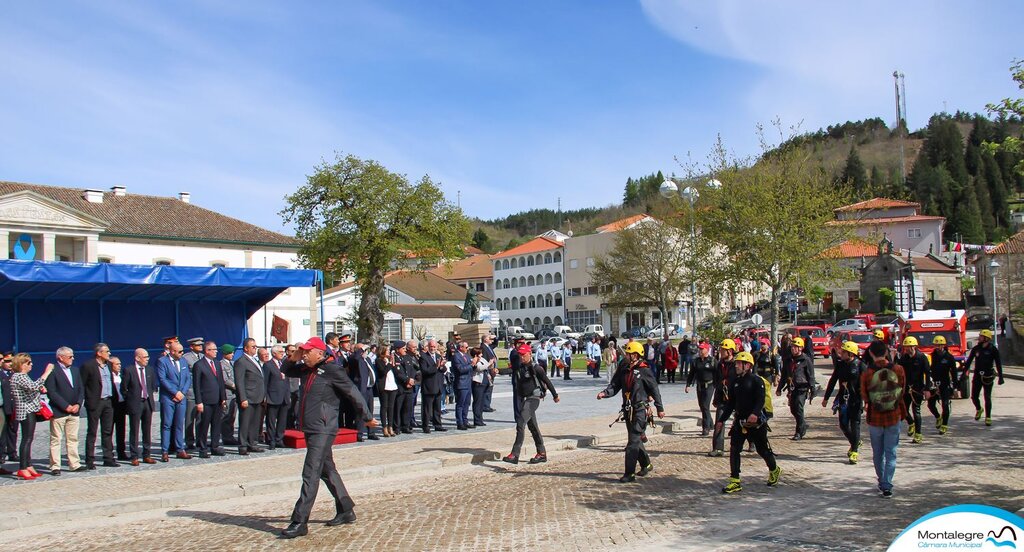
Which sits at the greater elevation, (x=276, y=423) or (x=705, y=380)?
(x=705, y=380)

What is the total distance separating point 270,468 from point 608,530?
5.50 metres

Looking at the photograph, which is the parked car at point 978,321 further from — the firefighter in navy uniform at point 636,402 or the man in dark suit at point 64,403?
the man in dark suit at point 64,403

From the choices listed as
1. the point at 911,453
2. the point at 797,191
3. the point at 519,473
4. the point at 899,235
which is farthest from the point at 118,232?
the point at 899,235

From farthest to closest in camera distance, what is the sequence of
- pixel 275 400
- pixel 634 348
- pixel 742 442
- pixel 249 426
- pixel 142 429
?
1. pixel 275 400
2. pixel 249 426
3. pixel 142 429
4. pixel 634 348
5. pixel 742 442

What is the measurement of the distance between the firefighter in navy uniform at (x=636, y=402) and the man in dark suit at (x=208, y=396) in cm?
619

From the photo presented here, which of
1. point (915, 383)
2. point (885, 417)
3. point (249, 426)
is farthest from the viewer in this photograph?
point (915, 383)

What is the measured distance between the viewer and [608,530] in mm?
7570

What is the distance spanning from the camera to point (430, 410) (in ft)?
51.1

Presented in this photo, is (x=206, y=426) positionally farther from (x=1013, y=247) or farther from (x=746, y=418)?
(x=1013, y=247)

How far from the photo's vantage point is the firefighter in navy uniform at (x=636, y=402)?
32.8ft

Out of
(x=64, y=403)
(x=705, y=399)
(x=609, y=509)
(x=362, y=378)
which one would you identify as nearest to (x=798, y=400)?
(x=705, y=399)

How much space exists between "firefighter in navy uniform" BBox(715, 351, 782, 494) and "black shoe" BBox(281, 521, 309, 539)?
4.73 meters

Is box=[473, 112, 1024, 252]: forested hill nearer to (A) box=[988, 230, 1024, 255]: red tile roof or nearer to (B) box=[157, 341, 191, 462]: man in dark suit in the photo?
(A) box=[988, 230, 1024, 255]: red tile roof

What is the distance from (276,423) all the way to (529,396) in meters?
4.49
